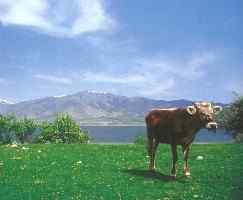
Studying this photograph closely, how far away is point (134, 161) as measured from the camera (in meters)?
30.7

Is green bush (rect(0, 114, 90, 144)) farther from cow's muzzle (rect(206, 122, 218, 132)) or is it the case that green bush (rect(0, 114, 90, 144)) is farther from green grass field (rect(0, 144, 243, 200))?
cow's muzzle (rect(206, 122, 218, 132))

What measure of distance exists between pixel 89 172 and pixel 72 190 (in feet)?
15.1

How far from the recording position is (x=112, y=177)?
2441cm

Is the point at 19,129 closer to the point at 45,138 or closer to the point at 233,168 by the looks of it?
the point at 45,138

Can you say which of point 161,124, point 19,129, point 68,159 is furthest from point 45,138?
point 161,124

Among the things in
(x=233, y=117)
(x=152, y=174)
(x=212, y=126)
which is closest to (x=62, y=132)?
(x=233, y=117)

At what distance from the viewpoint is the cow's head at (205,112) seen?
22094 mm

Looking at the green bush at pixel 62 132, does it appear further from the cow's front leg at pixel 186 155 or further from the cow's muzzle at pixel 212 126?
the cow's muzzle at pixel 212 126

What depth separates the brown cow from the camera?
73.3ft

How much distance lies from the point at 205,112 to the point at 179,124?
6.49 ft

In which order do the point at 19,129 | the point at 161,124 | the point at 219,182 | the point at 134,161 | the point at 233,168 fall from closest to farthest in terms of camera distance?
the point at 219,182 < the point at 161,124 < the point at 233,168 < the point at 134,161 < the point at 19,129

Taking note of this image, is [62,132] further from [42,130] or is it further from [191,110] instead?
[191,110]

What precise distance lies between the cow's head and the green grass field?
3.24 m

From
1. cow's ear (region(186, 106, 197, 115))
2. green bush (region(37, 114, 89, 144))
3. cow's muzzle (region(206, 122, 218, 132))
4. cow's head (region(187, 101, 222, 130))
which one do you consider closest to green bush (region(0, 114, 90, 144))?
green bush (region(37, 114, 89, 144))
